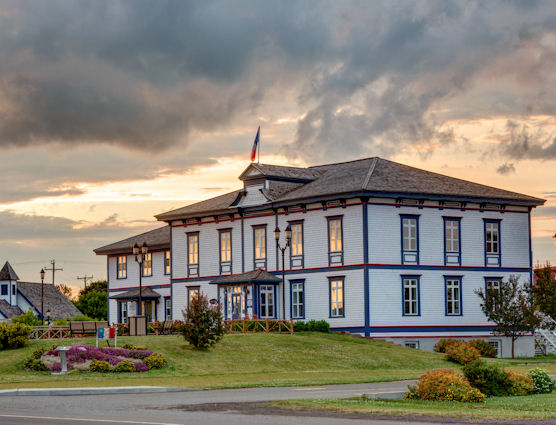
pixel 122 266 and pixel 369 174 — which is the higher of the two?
pixel 369 174

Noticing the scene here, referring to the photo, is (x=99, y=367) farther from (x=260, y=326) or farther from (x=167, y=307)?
→ (x=167, y=307)

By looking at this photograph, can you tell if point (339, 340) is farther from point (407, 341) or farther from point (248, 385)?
point (248, 385)

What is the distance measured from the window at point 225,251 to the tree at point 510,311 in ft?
52.9

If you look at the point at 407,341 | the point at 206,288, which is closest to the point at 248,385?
the point at 407,341

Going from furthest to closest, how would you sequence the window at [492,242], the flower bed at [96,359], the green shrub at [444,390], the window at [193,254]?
the window at [193,254]
the window at [492,242]
the flower bed at [96,359]
the green shrub at [444,390]

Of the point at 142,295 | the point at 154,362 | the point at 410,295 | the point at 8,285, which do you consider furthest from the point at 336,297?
the point at 8,285

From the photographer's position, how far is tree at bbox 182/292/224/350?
4141 cm

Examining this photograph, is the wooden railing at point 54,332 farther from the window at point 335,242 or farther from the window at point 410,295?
the window at point 410,295

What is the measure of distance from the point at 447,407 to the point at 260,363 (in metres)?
19.2

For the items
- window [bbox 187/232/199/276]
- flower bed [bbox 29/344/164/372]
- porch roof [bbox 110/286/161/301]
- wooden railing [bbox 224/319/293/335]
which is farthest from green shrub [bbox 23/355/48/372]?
porch roof [bbox 110/286/161/301]

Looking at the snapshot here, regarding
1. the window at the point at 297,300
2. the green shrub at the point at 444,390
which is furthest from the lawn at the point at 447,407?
the window at the point at 297,300

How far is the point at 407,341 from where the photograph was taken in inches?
2127

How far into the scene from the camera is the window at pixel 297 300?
187ft

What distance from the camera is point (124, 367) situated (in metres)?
35.7
